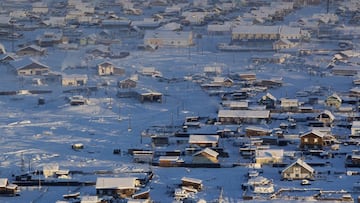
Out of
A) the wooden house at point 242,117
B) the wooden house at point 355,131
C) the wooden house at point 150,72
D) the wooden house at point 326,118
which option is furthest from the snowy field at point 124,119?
the wooden house at point 326,118

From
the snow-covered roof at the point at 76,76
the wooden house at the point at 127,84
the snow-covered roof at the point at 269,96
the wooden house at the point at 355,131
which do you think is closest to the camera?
the wooden house at the point at 355,131

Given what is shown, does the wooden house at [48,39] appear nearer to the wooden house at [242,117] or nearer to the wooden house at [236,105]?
the wooden house at [236,105]

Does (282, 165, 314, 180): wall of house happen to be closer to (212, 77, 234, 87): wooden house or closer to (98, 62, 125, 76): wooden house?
(212, 77, 234, 87): wooden house

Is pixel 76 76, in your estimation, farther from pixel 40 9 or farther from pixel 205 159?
pixel 40 9

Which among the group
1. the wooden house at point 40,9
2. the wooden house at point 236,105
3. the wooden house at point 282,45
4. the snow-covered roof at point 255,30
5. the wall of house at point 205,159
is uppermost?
the wooden house at point 40,9

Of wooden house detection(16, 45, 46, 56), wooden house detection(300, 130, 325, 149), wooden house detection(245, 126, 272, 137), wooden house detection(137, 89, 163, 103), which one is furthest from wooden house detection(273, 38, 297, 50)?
wooden house detection(300, 130, 325, 149)

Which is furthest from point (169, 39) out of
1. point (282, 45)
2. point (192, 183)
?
point (192, 183)
